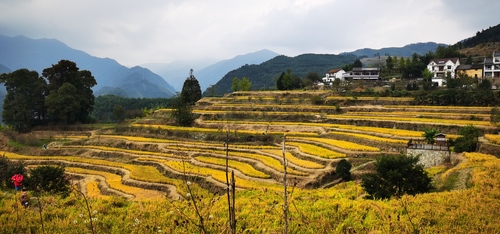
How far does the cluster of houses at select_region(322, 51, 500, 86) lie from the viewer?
169ft

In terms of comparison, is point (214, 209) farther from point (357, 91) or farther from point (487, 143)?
point (357, 91)

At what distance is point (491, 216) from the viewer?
5.96 meters

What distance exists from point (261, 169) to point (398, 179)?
36.8 ft

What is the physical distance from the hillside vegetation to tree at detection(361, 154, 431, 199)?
0.60 metres

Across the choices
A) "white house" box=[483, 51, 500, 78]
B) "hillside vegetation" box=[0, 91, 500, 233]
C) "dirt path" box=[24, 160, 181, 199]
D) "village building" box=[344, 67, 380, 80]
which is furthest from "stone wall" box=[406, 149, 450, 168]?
"village building" box=[344, 67, 380, 80]

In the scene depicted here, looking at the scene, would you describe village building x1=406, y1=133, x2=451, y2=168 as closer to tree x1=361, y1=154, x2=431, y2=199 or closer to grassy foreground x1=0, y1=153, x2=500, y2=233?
tree x1=361, y1=154, x2=431, y2=199

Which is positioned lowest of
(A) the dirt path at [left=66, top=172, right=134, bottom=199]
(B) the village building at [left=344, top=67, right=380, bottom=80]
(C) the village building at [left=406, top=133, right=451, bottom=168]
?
(A) the dirt path at [left=66, top=172, right=134, bottom=199]

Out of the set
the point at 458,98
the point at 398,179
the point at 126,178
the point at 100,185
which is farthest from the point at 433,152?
the point at 100,185

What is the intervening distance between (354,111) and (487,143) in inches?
774

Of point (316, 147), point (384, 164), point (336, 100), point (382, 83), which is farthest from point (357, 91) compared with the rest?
point (384, 164)

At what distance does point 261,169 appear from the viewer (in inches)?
882

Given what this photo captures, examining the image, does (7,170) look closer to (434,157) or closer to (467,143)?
(434,157)

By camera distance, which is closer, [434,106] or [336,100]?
[434,106]

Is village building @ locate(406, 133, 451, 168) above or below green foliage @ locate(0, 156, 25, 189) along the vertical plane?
below
